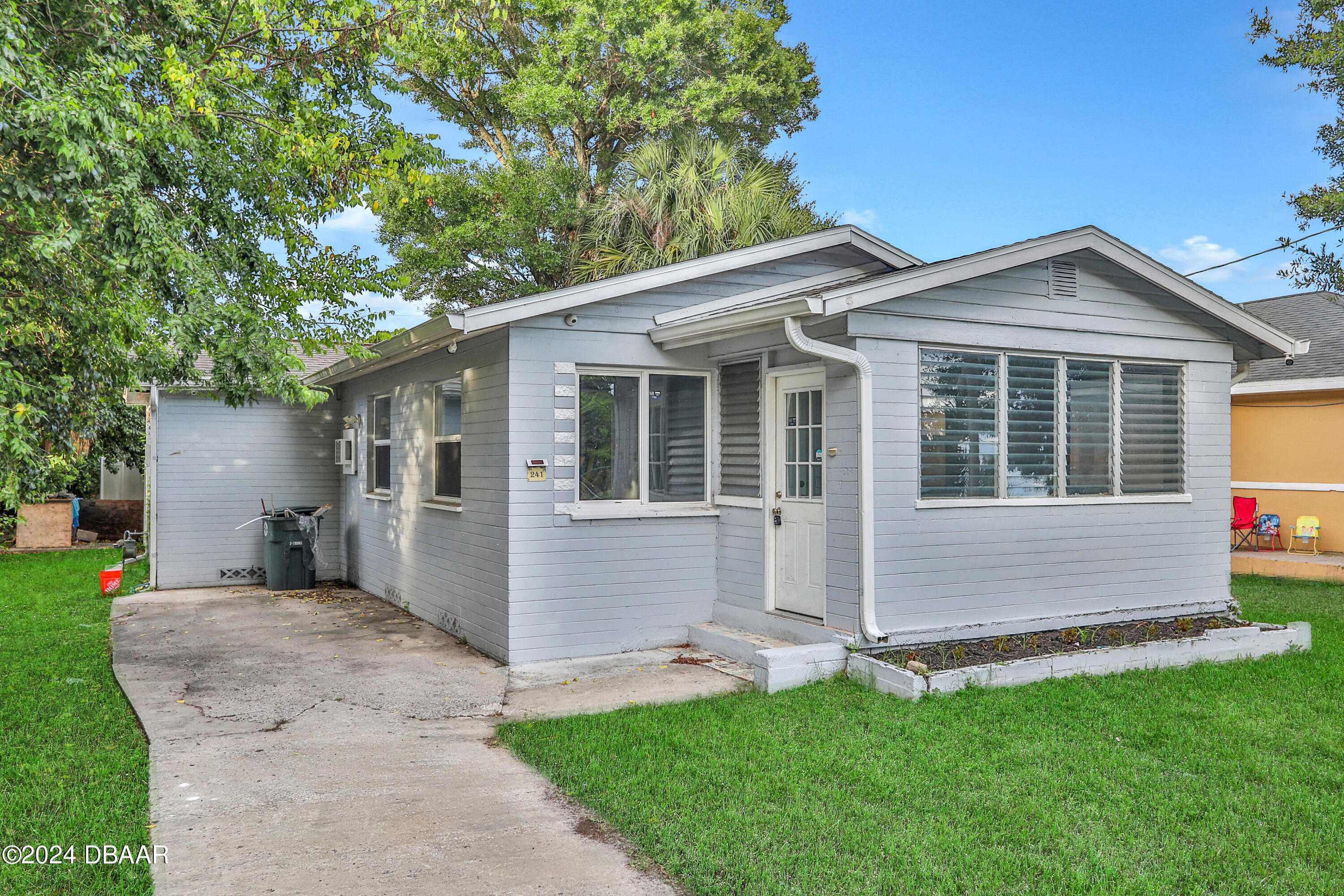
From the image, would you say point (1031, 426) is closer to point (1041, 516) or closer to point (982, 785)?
point (1041, 516)

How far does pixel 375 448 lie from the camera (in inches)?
437

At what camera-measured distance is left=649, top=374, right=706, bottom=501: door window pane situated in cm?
779

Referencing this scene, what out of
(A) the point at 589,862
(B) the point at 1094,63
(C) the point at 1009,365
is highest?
(B) the point at 1094,63

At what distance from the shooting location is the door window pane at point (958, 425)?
689 centimetres

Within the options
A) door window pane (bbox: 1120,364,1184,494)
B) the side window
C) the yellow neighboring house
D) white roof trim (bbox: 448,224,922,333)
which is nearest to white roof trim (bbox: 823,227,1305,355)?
door window pane (bbox: 1120,364,1184,494)

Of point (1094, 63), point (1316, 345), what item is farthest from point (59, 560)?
point (1094, 63)

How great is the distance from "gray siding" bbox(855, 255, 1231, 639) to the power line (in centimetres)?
227

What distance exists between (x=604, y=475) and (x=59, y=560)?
11.0 meters

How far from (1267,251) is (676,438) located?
992 centimetres

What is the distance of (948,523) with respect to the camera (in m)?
6.92

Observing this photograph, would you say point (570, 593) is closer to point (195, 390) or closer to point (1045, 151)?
point (195, 390)

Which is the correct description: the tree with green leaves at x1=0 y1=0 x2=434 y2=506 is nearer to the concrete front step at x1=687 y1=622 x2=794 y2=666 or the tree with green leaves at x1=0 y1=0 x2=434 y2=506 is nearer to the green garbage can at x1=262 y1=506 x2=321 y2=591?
the green garbage can at x1=262 y1=506 x2=321 y2=591

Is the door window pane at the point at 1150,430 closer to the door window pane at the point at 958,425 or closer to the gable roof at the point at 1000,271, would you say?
the gable roof at the point at 1000,271

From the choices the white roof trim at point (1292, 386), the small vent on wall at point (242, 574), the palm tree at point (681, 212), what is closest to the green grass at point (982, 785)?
the white roof trim at point (1292, 386)
